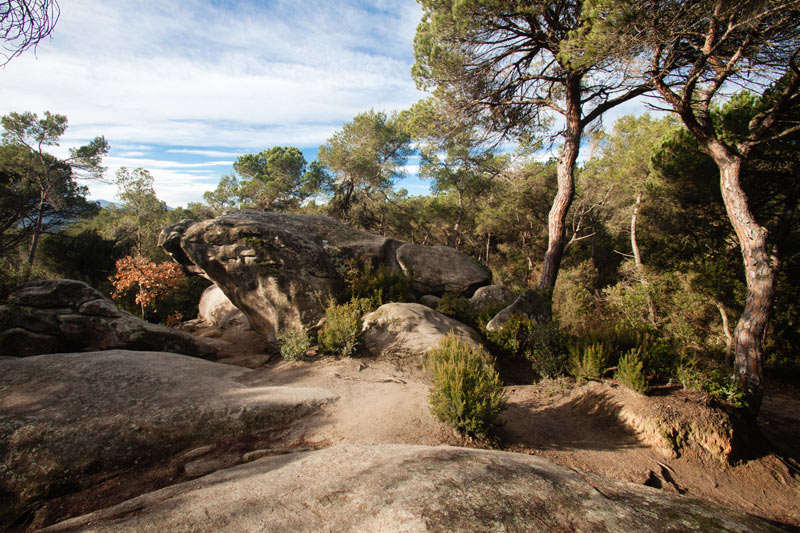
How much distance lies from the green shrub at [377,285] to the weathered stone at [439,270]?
1.13 metres

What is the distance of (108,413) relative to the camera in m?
4.12

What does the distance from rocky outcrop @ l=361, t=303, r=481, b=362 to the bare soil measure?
1343 mm

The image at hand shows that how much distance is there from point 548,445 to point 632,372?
2.21m

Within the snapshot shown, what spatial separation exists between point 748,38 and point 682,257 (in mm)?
7431

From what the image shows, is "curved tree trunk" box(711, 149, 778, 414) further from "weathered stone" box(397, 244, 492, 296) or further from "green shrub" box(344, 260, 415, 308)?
"weathered stone" box(397, 244, 492, 296)

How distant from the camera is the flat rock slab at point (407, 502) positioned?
2078 millimetres

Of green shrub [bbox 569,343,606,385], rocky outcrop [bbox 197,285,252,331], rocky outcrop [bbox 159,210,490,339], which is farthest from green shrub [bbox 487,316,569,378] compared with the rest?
rocky outcrop [bbox 197,285,252,331]

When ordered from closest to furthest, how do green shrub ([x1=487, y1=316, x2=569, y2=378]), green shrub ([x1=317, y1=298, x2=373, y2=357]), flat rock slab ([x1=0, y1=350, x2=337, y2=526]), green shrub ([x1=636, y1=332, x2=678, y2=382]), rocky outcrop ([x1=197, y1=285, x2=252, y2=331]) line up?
flat rock slab ([x1=0, y1=350, x2=337, y2=526]) < green shrub ([x1=636, y1=332, x2=678, y2=382]) < green shrub ([x1=487, y1=316, x2=569, y2=378]) < green shrub ([x1=317, y1=298, x2=373, y2=357]) < rocky outcrop ([x1=197, y1=285, x2=252, y2=331])

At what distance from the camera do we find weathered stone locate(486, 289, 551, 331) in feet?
30.7

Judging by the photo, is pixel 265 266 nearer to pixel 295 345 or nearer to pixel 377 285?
pixel 295 345

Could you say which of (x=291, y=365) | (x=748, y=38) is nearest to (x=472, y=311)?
(x=291, y=365)

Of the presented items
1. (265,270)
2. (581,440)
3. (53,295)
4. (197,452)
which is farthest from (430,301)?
(53,295)

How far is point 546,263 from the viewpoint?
11227mm

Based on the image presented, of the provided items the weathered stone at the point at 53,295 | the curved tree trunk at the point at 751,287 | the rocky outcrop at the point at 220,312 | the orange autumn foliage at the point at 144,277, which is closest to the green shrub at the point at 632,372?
the curved tree trunk at the point at 751,287
